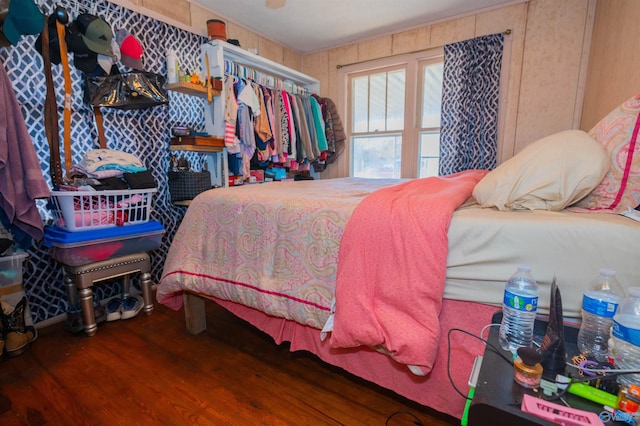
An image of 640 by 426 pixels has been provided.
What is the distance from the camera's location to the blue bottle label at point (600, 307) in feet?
2.27

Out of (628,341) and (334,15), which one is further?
(334,15)

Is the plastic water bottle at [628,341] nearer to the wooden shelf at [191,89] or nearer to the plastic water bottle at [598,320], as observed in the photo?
the plastic water bottle at [598,320]

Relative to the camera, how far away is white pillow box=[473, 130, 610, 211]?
94 cm

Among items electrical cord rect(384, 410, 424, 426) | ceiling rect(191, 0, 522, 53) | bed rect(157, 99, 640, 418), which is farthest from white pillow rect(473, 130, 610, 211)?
ceiling rect(191, 0, 522, 53)

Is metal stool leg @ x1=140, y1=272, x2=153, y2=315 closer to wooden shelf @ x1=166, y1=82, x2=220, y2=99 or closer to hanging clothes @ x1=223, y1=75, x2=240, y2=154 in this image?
hanging clothes @ x1=223, y1=75, x2=240, y2=154

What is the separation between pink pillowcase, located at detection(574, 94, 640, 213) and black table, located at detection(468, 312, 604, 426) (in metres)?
0.57

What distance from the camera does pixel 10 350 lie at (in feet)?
4.95

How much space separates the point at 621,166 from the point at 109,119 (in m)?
2.62

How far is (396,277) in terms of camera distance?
38.0 inches

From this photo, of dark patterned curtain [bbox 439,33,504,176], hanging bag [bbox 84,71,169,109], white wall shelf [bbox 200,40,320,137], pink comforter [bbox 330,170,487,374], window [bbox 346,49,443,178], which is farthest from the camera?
window [bbox 346,49,443,178]

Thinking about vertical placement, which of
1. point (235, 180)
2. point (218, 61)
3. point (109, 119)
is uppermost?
point (218, 61)

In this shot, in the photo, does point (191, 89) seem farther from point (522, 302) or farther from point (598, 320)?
point (598, 320)

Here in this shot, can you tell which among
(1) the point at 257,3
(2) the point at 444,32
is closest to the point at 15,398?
(1) the point at 257,3

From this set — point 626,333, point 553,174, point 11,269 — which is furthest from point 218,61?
point 626,333
